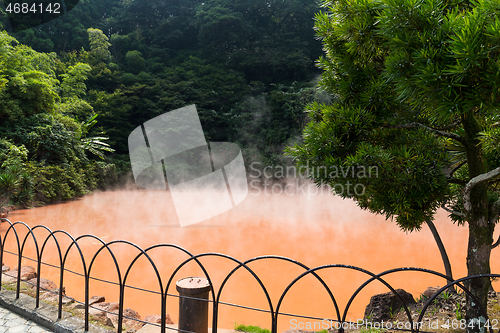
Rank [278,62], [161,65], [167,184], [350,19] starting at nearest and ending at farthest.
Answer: [350,19] → [167,184] → [278,62] → [161,65]

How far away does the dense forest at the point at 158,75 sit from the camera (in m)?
11.4

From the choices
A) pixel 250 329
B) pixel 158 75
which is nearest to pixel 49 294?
pixel 250 329

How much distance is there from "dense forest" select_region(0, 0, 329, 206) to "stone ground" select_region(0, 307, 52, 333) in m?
8.43

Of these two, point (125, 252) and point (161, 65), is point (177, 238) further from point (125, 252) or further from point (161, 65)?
point (161, 65)

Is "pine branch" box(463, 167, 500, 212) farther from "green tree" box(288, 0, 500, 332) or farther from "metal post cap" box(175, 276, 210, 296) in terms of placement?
"metal post cap" box(175, 276, 210, 296)

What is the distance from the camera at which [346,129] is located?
1792mm

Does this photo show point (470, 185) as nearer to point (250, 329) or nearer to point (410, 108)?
point (410, 108)

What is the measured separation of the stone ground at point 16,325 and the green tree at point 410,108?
229 cm

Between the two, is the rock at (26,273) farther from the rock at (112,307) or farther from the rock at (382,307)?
the rock at (382,307)

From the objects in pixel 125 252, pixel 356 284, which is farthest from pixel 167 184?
pixel 356 284

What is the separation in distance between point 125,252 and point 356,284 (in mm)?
3380

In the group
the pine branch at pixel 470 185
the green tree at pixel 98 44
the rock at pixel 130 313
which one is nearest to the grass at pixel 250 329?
the rock at pixel 130 313

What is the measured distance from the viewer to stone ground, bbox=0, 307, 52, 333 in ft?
7.25

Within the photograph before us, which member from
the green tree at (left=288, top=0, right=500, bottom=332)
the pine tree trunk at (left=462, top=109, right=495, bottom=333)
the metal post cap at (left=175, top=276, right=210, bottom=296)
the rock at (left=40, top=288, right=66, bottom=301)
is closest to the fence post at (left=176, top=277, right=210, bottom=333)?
the metal post cap at (left=175, top=276, right=210, bottom=296)
